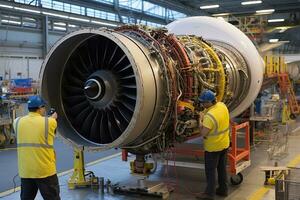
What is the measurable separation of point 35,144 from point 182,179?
283 cm

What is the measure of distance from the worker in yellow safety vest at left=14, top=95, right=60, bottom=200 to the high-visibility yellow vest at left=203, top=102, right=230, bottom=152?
189 centimetres

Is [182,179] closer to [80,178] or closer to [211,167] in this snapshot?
[211,167]

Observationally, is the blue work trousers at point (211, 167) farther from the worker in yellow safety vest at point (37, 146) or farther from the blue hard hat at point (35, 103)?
the blue hard hat at point (35, 103)

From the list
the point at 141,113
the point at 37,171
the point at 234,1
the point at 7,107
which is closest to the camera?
the point at 141,113

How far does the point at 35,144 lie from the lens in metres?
3.84

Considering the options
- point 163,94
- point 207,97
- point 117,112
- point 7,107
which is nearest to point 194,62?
point 207,97

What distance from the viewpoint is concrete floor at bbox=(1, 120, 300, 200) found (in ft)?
17.1

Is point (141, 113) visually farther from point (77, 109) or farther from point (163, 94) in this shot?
point (77, 109)

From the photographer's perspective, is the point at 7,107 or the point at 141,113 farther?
the point at 7,107

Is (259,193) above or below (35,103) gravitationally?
below

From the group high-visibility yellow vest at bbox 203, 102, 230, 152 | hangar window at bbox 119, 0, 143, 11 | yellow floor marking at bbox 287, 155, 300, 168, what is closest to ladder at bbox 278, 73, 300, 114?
yellow floor marking at bbox 287, 155, 300, 168

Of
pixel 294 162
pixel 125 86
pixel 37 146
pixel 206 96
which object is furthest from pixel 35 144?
pixel 294 162

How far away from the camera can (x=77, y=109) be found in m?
4.41

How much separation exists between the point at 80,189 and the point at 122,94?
2098 millimetres
